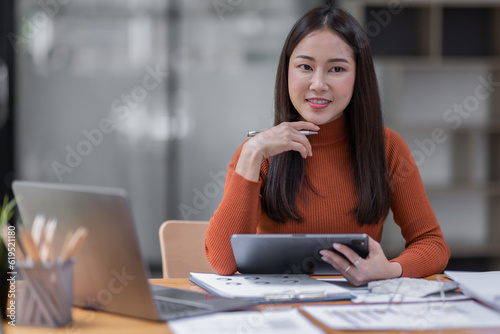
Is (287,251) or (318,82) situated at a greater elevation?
(318,82)

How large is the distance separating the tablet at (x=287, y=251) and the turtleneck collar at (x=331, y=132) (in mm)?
529

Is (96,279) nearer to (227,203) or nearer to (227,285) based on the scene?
(227,285)

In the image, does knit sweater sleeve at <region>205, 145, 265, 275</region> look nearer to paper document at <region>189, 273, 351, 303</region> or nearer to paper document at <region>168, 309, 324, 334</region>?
paper document at <region>189, 273, 351, 303</region>

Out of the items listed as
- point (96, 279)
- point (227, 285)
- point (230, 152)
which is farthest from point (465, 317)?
point (230, 152)

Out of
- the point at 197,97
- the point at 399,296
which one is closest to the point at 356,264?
the point at 399,296

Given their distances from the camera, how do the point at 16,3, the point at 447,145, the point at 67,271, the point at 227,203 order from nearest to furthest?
the point at 67,271 < the point at 227,203 < the point at 16,3 < the point at 447,145

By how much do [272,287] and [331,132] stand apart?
0.70 meters

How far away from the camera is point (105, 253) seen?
3.10 ft

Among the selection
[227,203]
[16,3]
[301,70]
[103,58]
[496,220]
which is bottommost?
[496,220]

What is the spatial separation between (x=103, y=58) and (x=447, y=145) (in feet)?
7.94

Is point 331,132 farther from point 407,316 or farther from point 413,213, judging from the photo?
point 407,316

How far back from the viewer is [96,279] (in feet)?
3.27

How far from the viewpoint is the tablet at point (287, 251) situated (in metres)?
1.20

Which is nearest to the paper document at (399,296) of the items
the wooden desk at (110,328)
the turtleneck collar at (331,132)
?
the wooden desk at (110,328)
